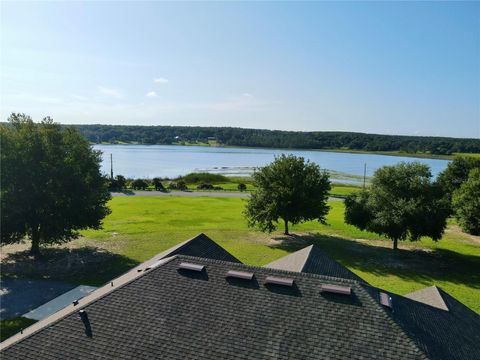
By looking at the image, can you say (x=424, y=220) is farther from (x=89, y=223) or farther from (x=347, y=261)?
(x=89, y=223)

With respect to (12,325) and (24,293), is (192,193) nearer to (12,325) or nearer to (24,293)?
(24,293)

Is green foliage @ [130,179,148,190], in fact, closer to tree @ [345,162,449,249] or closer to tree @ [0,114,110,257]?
tree @ [0,114,110,257]

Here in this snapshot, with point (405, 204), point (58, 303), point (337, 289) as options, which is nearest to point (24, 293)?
point (58, 303)

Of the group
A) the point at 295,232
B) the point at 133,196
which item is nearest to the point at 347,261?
the point at 295,232

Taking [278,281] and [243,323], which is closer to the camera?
[243,323]

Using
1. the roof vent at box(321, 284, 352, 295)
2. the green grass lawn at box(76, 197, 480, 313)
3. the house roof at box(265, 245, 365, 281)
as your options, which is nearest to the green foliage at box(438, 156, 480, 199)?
the green grass lawn at box(76, 197, 480, 313)
